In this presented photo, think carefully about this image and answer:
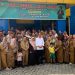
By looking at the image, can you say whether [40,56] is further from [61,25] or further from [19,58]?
[61,25]

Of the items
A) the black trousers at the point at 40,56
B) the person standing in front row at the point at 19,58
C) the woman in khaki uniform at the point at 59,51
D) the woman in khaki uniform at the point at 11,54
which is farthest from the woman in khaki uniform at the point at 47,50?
the woman in khaki uniform at the point at 11,54

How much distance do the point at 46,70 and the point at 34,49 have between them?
207 cm

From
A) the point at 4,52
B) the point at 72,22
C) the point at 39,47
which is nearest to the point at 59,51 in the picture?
the point at 39,47

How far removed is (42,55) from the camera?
646 inches

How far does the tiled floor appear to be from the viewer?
13.5m

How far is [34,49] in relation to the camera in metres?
16.0

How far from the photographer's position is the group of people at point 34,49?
14.9m

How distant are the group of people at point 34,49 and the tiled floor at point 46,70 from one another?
68 cm

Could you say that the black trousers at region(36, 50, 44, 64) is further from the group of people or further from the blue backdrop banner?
the blue backdrop banner

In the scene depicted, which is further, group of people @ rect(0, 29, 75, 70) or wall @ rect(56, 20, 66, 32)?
wall @ rect(56, 20, 66, 32)

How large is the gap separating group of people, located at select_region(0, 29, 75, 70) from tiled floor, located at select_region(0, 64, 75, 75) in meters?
0.68

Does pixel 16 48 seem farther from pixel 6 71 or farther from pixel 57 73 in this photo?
pixel 57 73

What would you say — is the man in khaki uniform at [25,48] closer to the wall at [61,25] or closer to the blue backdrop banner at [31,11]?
the blue backdrop banner at [31,11]

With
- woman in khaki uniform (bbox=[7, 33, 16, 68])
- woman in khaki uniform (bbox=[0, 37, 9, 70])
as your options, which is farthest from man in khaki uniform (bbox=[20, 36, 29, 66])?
woman in khaki uniform (bbox=[0, 37, 9, 70])
